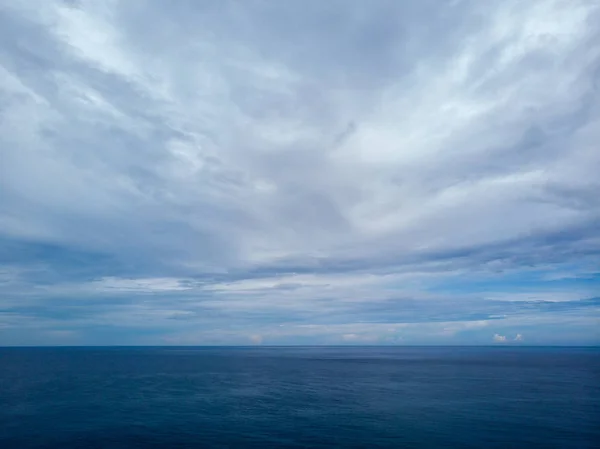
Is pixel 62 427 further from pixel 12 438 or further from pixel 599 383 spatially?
pixel 599 383

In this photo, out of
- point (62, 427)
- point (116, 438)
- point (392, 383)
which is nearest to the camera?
point (116, 438)

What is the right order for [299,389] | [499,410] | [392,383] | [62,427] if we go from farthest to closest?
[392,383] → [299,389] → [499,410] → [62,427]

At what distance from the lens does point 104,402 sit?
80.4 meters

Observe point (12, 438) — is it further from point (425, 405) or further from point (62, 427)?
point (425, 405)

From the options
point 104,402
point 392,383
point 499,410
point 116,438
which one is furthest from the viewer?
point 392,383

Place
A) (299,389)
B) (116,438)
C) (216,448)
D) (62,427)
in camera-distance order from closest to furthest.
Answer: (216,448) → (116,438) → (62,427) → (299,389)

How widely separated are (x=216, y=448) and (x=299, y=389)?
167ft

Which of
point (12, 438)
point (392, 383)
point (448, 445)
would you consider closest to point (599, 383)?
point (392, 383)

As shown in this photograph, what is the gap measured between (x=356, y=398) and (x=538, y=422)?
31872 mm

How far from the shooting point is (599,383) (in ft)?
367

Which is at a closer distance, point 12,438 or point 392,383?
point 12,438

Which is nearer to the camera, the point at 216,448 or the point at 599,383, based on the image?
the point at 216,448

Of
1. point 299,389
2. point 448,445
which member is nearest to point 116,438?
point 448,445

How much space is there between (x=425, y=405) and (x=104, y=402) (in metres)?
57.0
